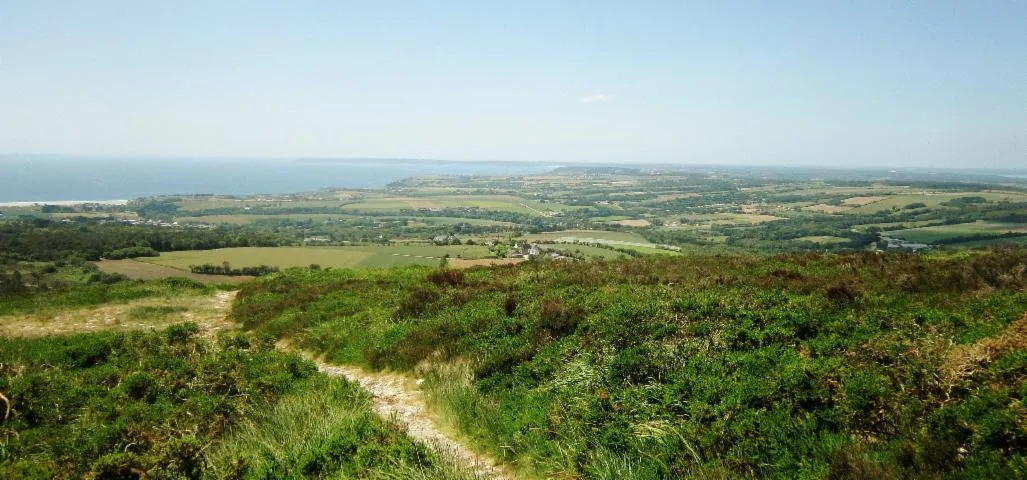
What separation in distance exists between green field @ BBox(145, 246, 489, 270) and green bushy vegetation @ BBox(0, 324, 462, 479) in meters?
35.8

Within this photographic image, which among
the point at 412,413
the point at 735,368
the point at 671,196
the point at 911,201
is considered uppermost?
the point at 911,201

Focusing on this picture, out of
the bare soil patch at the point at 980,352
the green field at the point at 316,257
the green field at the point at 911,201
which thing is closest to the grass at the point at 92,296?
the green field at the point at 316,257

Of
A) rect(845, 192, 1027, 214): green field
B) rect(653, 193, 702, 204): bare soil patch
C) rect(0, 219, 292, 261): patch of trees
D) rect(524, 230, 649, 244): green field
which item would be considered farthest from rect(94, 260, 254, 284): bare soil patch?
rect(653, 193, 702, 204): bare soil patch

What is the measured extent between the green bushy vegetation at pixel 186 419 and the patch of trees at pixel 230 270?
111 feet

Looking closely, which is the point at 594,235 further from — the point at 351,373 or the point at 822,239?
the point at 351,373

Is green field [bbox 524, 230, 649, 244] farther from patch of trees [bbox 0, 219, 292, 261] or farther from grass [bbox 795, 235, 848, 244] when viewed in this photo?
patch of trees [bbox 0, 219, 292, 261]

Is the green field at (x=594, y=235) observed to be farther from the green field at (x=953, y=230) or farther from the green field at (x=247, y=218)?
the green field at (x=247, y=218)

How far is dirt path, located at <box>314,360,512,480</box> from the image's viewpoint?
6.46 metres

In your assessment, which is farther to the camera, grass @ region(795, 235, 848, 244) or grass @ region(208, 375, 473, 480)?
grass @ region(795, 235, 848, 244)

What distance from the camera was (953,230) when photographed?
62594mm

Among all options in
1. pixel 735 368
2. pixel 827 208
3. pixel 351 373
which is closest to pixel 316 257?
pixel 351 373

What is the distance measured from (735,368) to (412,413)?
566 centimetres

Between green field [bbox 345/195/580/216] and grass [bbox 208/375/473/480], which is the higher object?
grass [bbox 208/375/473/480]

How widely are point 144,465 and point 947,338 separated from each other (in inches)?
420
